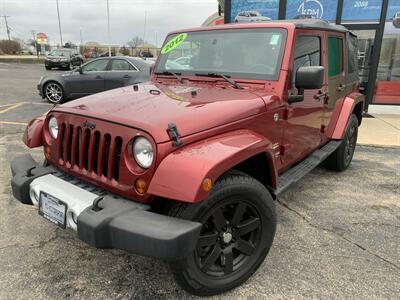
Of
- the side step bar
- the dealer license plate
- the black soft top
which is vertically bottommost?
the side step bar

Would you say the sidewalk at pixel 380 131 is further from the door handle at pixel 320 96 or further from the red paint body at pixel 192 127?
the red paint body at pixel 192 127

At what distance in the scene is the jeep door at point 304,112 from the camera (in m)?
3.41

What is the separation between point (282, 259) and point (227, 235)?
735mm

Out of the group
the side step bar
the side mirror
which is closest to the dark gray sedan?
the side step bar

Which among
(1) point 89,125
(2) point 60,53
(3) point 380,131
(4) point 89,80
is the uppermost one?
(1) point 89,125

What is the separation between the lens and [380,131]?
309 inches

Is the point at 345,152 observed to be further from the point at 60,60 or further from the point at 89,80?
the point at 60,60

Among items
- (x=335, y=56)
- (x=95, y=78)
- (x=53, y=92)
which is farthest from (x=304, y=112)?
(x=53, y=92)

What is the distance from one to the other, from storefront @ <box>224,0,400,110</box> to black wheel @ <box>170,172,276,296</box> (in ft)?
23.6

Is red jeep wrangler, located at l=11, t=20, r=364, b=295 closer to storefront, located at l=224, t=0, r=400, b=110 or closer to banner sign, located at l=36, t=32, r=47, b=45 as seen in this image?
storefront, located at l=224, t=0, r=400, b=110

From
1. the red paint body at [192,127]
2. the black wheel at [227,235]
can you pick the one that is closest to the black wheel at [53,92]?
the red paint body at [192,127]

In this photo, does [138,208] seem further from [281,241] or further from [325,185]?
[325,185]

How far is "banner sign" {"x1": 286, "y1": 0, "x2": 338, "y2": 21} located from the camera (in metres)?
9.32

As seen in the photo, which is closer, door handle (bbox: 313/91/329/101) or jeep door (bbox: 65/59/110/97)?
door handle (bbox: 313/91/329/101)
